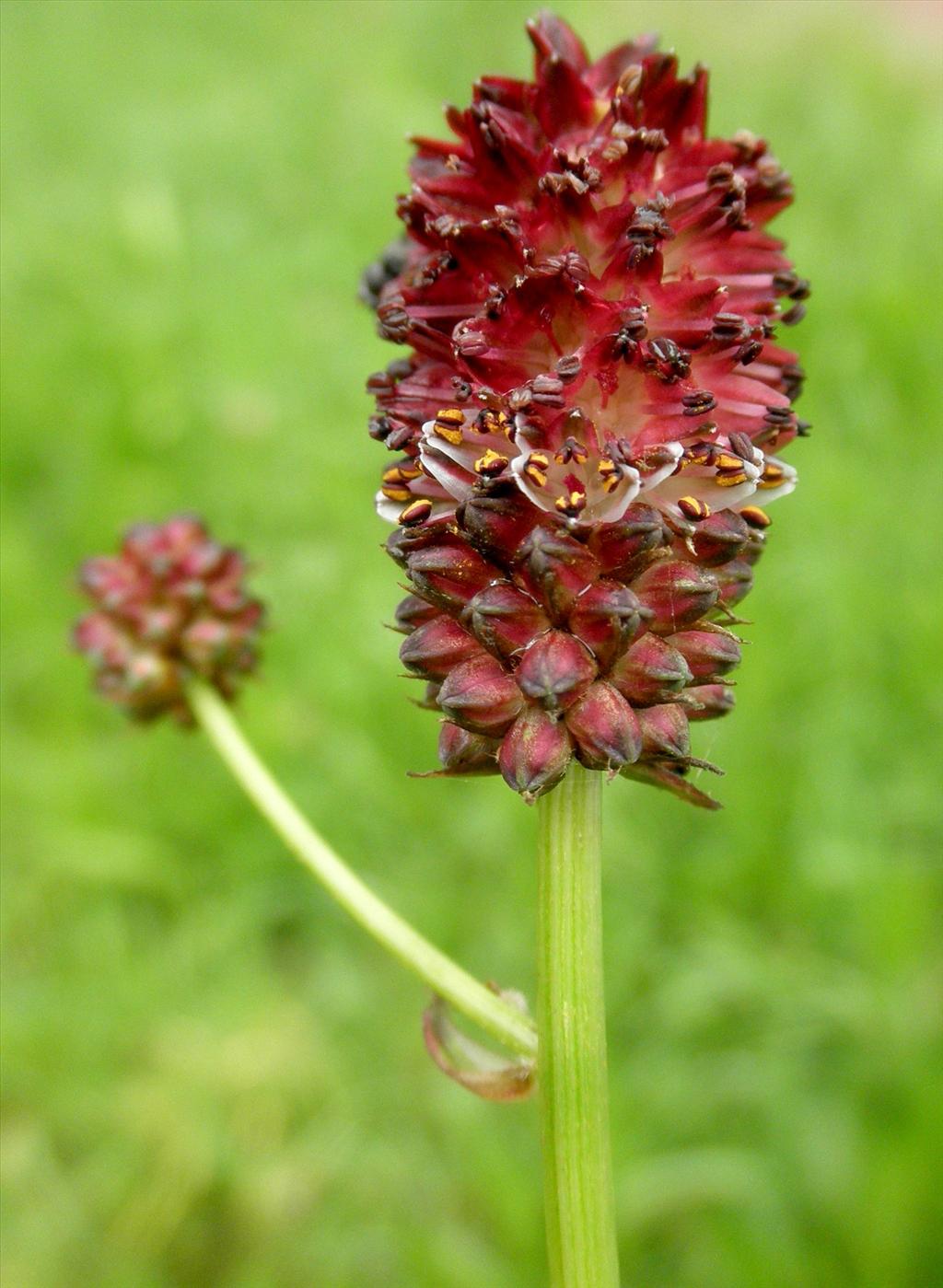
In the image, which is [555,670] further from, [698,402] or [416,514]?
[698,402]

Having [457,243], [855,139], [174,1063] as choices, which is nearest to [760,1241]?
[174,1063]

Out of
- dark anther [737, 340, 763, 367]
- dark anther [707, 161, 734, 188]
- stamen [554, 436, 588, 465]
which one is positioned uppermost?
dark anther [707, 161, 734, 188]

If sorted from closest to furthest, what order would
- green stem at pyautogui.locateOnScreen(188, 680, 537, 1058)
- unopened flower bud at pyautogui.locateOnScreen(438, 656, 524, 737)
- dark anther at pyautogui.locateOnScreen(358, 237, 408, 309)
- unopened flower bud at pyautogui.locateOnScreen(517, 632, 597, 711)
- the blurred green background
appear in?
unopened flower bud at pyautogui.locateOnScreen(517, 632, 597, 711)
unopened flower bud at pyautogui.locateOnScreen(438, 656, 524, 737)
green stem at pyautogui.locateOnScreen(188, 680, 537, 1058)
dark anther at pyautogui.locateOnScreen(358, 237, 408, 309)
the blurred green background

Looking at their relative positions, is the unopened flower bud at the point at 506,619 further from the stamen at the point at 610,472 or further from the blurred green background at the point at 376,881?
the blurred green background at the point at 376,881

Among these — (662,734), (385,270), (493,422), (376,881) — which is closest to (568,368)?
(493,422)

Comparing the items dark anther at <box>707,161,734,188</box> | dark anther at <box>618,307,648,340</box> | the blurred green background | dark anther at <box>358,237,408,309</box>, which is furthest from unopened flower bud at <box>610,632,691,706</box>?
the blurred green background

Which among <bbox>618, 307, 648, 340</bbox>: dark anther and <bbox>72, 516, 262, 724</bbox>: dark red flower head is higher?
<bbox>618, 307, 648, 340</bbox>: dark anther

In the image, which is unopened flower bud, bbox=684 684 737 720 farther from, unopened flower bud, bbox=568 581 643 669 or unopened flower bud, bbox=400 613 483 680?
unopened flower bud, bbox=400 613 483 680
